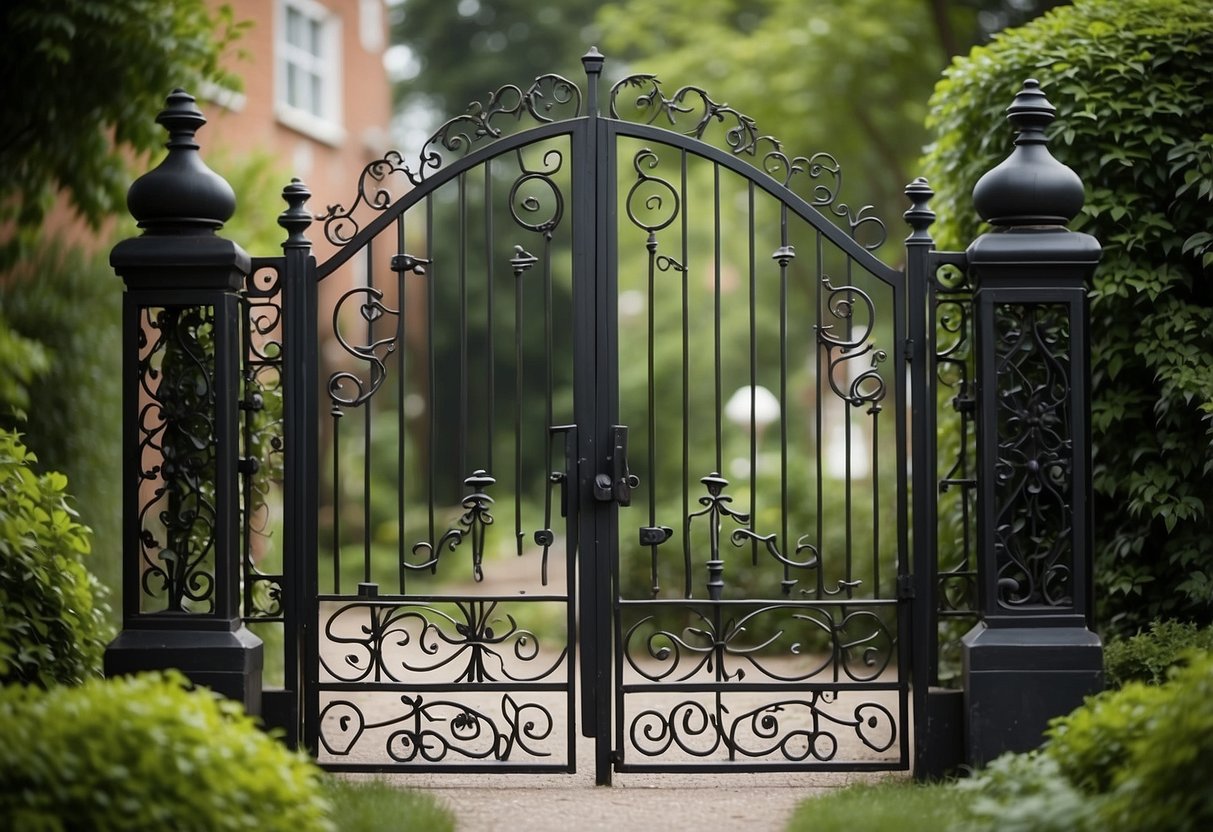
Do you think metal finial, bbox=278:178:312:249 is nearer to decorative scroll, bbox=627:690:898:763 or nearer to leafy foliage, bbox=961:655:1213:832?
decorative scroll, bbox=627:690:898:763

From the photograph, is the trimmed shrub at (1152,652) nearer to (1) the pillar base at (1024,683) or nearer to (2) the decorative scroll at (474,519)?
(1) the pillar base at (1024,683)

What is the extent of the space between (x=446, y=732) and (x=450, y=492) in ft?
53.5

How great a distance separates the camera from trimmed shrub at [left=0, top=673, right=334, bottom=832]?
399cm

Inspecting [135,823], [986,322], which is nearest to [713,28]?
[986,322]

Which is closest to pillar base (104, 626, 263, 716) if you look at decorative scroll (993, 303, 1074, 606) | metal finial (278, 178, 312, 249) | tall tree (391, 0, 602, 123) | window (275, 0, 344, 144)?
metal finial (278, 178, 312, 249)

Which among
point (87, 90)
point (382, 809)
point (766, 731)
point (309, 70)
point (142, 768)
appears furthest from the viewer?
point (309, 70)

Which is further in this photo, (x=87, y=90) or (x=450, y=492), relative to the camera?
(x=450, y=492)

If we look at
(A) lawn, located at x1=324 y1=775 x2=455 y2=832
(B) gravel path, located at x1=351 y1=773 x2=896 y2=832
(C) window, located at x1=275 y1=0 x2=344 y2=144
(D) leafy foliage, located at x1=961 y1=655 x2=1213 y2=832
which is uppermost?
(C) window, located at x1=275 y1=0 x2=344 y2=144

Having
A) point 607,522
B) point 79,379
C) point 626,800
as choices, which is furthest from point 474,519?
point 79,379

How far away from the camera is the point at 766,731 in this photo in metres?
7.10

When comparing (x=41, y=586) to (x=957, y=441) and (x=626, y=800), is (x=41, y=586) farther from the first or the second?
(x=957, y=441)

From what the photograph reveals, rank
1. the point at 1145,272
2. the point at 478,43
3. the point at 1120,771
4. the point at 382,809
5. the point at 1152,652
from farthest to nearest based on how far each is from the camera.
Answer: the point at 478,43 → the point at 1145,272 → the point at 1152,652 → the point at 382,809 → the point at 1120,771

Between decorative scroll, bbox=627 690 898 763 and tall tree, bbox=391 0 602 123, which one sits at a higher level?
tall tree, bbox=391 0 602 123

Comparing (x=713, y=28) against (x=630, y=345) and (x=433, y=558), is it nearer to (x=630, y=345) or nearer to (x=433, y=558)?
(x=630, y=345)
